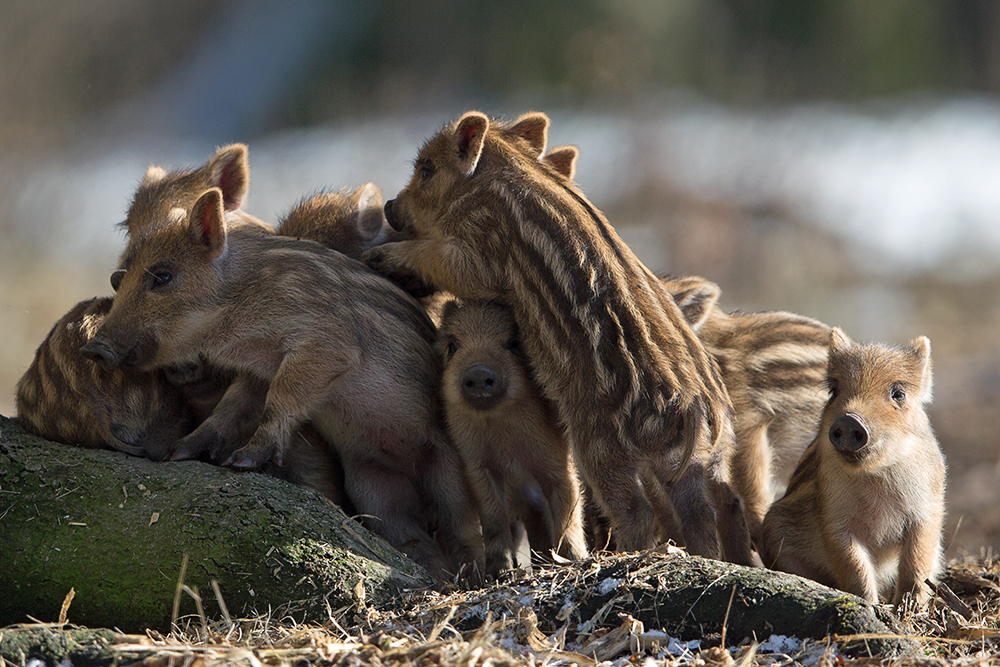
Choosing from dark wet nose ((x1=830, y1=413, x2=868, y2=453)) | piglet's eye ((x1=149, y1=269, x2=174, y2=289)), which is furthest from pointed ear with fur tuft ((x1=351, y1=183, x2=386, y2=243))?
dark wet nose ((x1=830, y1=413, x2=868, y2=453))

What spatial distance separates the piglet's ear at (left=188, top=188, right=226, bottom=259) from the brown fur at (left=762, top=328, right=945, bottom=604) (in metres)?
2.54

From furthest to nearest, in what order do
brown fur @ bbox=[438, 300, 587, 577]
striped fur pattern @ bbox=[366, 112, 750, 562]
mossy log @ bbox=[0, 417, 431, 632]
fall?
brown fur @ bbox=[438, 300, 587, 577] < striped fur pattern @ bbox=[366, 112, 750, 562] < mossy log @ bbox=[0, 417, 431, 632]

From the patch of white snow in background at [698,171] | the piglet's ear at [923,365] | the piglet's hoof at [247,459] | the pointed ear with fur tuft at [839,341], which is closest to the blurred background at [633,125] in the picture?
the patch of white snow in background at [698,171]

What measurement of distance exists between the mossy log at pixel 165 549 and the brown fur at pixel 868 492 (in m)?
1.55

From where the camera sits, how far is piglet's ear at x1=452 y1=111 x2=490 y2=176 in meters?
4.73

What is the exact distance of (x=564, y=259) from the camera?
4227 mm

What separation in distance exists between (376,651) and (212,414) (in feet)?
4.96

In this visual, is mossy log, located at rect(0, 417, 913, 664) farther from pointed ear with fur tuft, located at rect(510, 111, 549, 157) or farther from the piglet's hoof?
pointed ear with fur tuft, located at rect(510, 111, 549, 157)

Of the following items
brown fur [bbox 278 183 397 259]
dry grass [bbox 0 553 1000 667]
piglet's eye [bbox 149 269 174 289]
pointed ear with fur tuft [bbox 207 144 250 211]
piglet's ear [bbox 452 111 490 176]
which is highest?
piglet's ear [bbox 452 111 490 176]

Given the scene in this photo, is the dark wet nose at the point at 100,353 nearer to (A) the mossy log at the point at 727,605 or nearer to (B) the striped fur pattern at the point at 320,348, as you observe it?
(B) the striped fur pattern at the point at 320,348

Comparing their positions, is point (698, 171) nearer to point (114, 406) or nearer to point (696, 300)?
point (696, 300)

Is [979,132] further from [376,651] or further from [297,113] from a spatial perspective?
[376,651]

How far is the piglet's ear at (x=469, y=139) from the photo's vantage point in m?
4.73

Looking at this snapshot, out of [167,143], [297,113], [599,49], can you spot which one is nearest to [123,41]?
[167,143]
